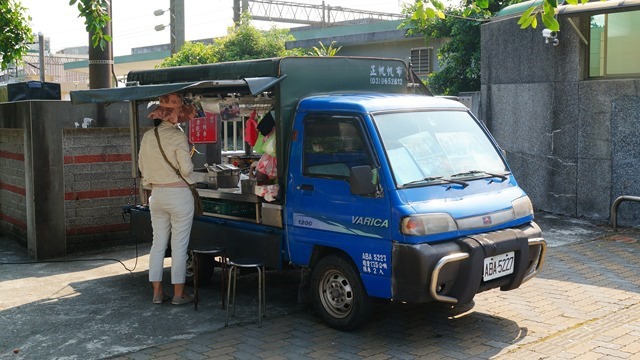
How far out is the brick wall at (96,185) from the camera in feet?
32.7

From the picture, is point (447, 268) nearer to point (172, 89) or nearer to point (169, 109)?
point (172, 89)

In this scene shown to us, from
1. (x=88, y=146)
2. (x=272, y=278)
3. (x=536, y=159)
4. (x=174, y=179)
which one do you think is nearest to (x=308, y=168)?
(x=174, y=179)

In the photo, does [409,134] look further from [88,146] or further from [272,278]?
[88,146]

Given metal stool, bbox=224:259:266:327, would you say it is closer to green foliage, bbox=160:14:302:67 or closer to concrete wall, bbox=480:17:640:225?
concrete wall, bbox=480:17:640:225

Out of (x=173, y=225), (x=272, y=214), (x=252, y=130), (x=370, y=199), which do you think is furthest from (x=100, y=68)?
(x=370, y=199)

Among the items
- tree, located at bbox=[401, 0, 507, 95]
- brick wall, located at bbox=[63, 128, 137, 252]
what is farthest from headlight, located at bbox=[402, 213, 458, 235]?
tree, located at bbox=[401, 0, 507, 95]

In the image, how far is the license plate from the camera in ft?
20.0

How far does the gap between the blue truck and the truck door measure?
0.01 meters

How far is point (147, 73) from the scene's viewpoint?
29.0 feet

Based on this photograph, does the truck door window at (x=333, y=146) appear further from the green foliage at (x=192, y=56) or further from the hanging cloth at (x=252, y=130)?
the green foliage at (x=192, y=56)

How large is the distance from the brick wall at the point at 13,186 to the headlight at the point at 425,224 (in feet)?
21.3

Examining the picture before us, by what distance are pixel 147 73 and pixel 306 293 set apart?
3550mm

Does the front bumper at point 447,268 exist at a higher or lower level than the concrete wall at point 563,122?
lower

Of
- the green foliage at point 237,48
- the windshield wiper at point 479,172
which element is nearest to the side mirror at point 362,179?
the windshield wiper at point 479,172
